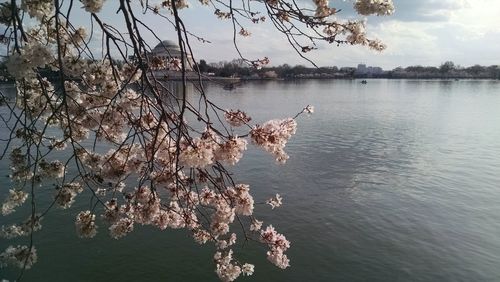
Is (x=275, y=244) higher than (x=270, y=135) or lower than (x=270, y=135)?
lower

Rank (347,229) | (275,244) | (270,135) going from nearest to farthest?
(270,135) < (275,244) < (347,229)

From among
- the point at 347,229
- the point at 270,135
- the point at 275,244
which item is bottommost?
the point at 347,229

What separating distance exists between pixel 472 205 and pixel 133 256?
38.9 ft

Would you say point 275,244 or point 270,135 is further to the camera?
point 275,244

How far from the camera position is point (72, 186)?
222 inches

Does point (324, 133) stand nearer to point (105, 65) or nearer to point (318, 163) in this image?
point (318, 163)

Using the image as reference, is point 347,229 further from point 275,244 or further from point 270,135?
point 270,135

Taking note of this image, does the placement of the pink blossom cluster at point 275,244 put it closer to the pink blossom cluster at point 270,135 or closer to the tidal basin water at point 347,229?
the pink blossom cluster at point 270,135

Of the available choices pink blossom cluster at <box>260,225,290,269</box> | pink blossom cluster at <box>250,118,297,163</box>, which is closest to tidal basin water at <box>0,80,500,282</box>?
pink blossom cluster at <box>260,225,290,269</box>

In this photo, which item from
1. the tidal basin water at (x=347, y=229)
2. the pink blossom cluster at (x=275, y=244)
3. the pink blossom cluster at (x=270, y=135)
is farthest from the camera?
the tidal basin water at (x=347, y=229)

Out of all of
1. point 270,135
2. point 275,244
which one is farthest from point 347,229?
point 270,135

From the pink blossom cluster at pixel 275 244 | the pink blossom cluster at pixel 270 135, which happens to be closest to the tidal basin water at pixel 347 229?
the pink blossom cluster at pixel 275 244

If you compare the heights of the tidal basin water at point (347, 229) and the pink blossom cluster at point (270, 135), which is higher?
the pink blossom cluster at point (270, 135)

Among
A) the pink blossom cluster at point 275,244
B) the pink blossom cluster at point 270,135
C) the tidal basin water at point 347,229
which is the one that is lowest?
the tidal basin water at point 347,229
